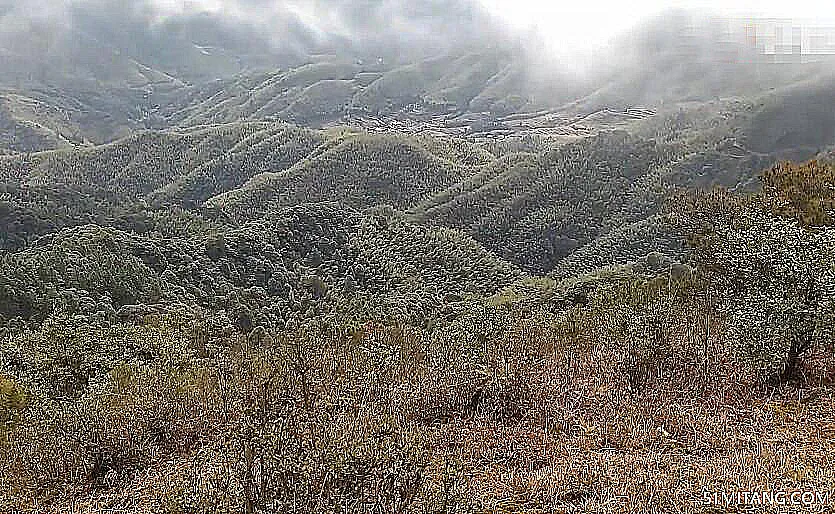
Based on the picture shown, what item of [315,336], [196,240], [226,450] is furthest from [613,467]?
[196,240]

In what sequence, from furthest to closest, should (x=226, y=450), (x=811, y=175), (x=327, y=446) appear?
(x=811, y=175) < (x=226, y=450) < (x=327, y=446)

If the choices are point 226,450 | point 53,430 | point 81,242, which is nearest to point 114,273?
point 81,242

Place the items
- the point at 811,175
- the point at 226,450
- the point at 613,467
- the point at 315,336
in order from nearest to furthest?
the point at 613,467 < the point at 226,450 < the point at 811,175 < the point at 315,336

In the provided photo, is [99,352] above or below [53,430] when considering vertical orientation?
below

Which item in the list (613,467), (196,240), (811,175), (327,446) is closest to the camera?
(613,467)

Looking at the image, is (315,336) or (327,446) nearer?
(327,446)

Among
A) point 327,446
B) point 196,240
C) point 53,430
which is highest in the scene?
point 327,446

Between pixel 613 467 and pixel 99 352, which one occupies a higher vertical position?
pixel 613 467

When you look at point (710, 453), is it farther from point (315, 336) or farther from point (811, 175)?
point (315, 336)

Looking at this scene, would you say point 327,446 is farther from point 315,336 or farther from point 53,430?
point 315,336
